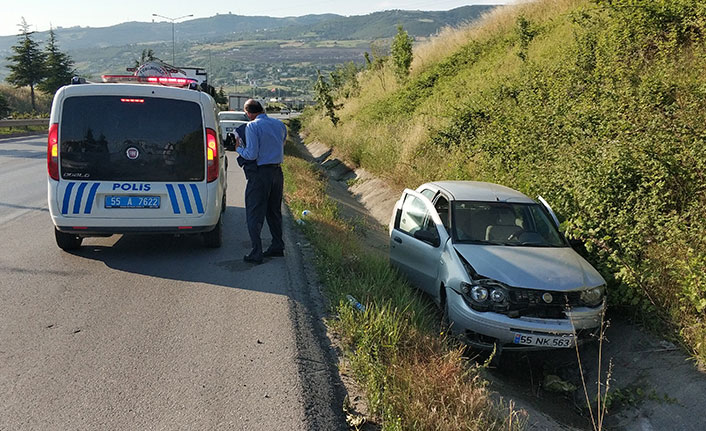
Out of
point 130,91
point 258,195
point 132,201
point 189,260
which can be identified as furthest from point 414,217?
point 130,91

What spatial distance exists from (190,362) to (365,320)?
59.4 inches

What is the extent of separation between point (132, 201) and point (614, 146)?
593cm

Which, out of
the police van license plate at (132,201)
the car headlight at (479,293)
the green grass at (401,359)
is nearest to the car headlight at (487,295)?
the car headlight at (479,293)

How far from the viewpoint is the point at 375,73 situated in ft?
124

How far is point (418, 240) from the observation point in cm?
745

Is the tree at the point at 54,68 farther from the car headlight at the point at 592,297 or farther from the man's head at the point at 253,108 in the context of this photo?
the car headlight at the point at 592,297

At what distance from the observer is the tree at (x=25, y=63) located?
4688 cm

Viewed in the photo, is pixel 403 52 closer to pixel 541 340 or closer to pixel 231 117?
pixel 231 117

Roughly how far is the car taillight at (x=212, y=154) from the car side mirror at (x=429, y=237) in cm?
264

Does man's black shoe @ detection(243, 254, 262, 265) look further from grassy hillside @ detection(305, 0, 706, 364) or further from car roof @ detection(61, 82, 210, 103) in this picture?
grassy hillside @ detection(305, 0, 706, 364)

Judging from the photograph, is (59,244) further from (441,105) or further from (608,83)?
(441,105)

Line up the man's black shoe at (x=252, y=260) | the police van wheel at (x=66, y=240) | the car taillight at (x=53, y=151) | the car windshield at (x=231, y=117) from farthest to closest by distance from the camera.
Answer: the car windshield at (x=231, y=117), the police van wheel at (x=66, y=240), the man's black shoe at (x=252, y=260), the car taillight at (x=53, y=151)

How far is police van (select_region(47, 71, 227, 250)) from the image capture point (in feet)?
22.5

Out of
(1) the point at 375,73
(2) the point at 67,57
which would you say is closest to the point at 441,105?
Answer: (1) the point at 375,73
